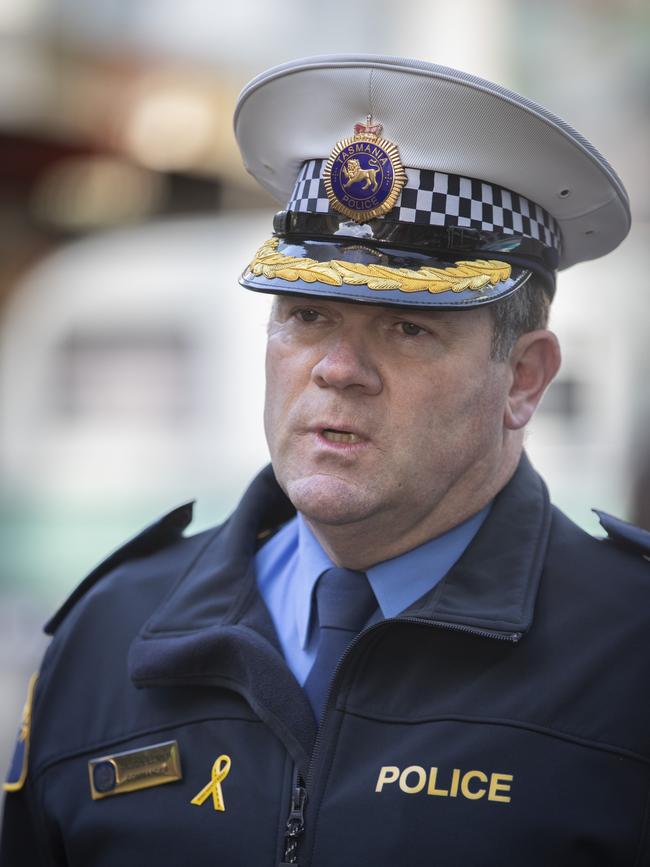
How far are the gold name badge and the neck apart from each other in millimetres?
463

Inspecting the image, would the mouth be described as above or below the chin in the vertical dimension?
above

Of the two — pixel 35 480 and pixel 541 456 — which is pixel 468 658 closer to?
pixel 541 456

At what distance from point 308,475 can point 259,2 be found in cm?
938

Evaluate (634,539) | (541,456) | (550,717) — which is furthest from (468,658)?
(541,456)

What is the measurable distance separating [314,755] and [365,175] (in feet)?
3.28

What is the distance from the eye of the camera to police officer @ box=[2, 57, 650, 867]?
1.84 m

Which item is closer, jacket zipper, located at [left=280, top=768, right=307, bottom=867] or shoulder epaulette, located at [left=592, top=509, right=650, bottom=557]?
jacket zipper, located at [left=280, top=768, right=307, bottom=867]

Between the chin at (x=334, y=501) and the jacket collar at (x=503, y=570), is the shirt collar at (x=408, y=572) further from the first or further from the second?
the chin at (x=334, y=501)

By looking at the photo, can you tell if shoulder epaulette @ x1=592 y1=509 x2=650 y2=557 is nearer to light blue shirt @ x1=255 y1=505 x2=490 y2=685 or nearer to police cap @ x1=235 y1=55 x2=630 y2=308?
light blue shirt @ x1=255 y1=505 x2=490 y2=685

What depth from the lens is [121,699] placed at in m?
2.18

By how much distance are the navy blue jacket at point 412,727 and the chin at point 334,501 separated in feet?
0.64

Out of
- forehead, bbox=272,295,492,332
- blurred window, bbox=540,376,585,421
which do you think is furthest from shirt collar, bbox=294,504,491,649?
blurred window, bbox=540,376,585,421

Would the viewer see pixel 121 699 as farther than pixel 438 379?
A: Yes

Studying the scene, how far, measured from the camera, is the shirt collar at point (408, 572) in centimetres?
204
